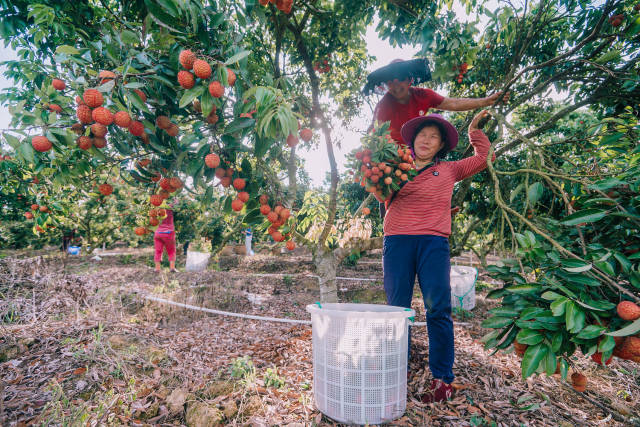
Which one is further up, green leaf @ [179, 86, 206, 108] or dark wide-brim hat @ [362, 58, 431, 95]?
dark wide-brim hat @ [362, 58, 431, 95]

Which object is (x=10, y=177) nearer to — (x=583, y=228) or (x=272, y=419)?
(x=272, y=419)

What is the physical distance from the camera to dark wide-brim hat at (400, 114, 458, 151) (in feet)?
6.68

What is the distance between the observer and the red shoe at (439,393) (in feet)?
5.72

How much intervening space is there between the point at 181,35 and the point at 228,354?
2.33m

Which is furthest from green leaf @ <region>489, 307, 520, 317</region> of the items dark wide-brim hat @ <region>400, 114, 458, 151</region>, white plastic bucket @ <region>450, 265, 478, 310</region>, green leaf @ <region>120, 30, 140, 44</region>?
white plastic bucket @ <region>450, 265, 478, 310</region>

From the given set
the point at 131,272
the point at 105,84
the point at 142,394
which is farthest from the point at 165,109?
the point at 131,272

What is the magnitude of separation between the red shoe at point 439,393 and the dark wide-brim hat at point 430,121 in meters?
1.61

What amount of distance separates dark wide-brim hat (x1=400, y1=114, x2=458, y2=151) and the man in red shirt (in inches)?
4.0

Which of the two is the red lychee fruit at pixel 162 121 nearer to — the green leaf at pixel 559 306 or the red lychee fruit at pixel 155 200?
Answer: the red lychee fruit at pixel 155 200

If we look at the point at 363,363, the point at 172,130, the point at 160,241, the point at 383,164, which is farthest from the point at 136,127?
the point at 160,241

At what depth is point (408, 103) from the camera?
2.38 m

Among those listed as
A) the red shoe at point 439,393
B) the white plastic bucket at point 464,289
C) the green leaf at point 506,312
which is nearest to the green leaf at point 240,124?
the green leaf at point 506,312

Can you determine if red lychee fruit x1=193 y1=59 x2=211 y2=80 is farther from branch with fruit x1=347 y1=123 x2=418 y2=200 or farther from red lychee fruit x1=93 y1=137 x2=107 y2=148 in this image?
branch with fruit x1=347 y1=123 x2=418 y2=200

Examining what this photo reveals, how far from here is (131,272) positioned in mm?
5855
